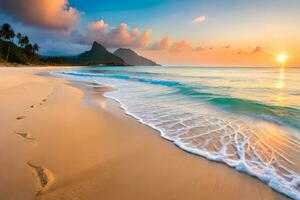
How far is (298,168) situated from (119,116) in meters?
5.56

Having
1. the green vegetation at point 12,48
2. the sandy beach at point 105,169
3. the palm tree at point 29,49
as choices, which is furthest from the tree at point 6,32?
the sandy beach at point 105,169

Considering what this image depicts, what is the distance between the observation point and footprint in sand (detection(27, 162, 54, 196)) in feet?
9.67

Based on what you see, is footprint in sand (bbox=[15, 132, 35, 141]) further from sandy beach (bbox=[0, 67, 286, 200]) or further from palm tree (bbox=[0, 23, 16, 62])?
palm tree (bbox=[0, 23, 16, 62])

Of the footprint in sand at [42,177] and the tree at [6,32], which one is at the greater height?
the tree at [6,32]

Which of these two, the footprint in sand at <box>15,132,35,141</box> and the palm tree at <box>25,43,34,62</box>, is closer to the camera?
the footprint in sand at <box>15,132,35,141</box>

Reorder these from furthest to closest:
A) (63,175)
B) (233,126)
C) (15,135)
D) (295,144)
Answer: (233,126) → (295,144) → (15,135) → (63,175)

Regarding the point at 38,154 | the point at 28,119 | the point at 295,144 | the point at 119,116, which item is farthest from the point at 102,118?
the point at 295,144

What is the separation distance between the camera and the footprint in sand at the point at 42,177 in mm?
2949

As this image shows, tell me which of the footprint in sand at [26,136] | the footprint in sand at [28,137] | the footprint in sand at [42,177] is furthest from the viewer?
the footprint in sand at [26,136]

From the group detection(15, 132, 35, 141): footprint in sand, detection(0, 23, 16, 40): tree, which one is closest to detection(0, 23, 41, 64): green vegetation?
detection(0, 23, 16, 40): tree

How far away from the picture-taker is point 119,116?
782 centimetres

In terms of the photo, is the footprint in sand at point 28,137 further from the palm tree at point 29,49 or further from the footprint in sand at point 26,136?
the palm tree at point 29,49

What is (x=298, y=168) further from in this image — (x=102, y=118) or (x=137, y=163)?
(x=102, y=118)

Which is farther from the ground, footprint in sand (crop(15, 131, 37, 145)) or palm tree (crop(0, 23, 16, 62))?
palm tree (crop(0, 23, 16, 62))
